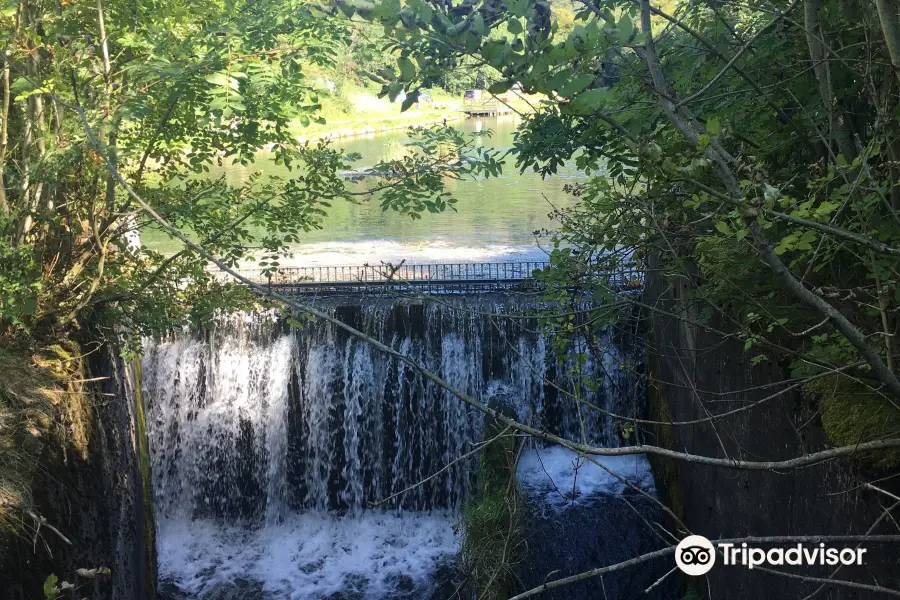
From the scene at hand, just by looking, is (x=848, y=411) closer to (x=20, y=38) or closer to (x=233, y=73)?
(x=233, y=73)

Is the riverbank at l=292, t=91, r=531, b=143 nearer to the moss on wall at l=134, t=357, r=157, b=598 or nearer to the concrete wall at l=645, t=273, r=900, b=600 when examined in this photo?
the moss on wall at l=134, t=357, r=157, b=598

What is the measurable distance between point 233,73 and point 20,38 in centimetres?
242

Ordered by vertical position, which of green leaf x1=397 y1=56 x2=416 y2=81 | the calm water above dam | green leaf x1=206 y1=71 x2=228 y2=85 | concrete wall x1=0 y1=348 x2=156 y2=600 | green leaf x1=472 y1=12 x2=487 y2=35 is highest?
green leaf x1=206 y1=71 x2=228 y2=85

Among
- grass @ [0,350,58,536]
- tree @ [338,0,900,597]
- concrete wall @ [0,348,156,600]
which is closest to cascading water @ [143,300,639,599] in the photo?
concrete wall @ [0,348,156,600]

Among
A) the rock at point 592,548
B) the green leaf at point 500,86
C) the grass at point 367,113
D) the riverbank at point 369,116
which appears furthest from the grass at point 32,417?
the grass at point 367,113

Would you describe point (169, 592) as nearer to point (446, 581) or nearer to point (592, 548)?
point (446, 581)

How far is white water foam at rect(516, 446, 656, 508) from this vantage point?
11.1 m

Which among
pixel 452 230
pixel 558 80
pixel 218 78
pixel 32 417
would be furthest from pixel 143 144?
pixel 452 230

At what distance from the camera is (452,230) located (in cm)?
2130

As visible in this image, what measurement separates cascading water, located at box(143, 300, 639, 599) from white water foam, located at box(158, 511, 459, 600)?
1.1 inches

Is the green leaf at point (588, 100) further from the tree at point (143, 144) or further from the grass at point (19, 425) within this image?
the grass at point (19, 425)

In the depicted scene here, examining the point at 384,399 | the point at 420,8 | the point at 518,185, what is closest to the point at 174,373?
the point at 384,399

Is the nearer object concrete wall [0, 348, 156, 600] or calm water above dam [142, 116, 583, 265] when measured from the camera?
concrete wall [0, 348, 156, 600]

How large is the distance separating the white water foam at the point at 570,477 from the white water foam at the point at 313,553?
1.73m
